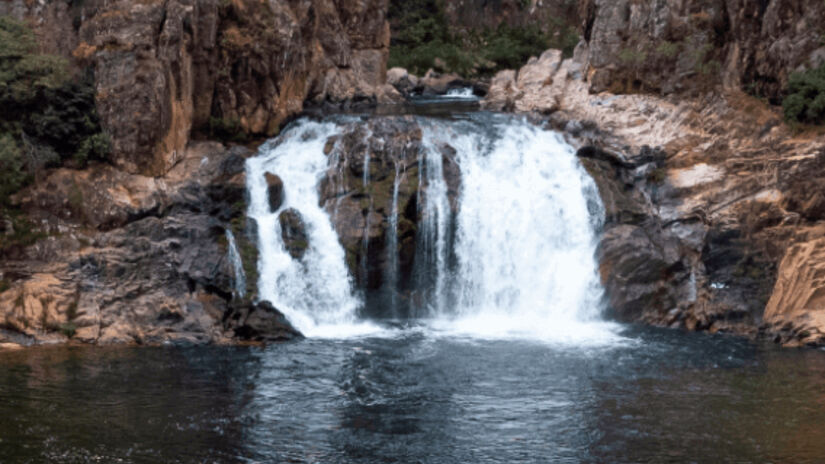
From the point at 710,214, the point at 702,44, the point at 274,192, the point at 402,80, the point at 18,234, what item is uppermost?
the point at 402,80

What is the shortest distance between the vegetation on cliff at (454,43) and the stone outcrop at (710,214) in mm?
18869

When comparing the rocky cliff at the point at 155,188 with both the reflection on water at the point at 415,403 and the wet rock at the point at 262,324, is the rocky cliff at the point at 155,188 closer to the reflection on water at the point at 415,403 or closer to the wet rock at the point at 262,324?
the wet rock at the point at 262,324

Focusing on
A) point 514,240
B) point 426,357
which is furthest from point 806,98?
point 426,357

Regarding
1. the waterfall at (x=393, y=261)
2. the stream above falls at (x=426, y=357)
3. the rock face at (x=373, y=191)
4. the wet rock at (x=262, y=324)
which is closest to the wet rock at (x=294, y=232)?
the stream above falls at (x=426, y=357)

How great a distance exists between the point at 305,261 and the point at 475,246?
4.46 m

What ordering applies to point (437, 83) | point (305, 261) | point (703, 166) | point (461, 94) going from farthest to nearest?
point (437, 83), point (461, 94), point (703, 166), point (305, 261)

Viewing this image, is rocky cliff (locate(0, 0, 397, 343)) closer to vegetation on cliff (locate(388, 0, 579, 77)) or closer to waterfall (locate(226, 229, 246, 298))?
waterfall (locate(226, 229, 246, 298))

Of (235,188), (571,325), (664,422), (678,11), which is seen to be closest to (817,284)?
(571,325)

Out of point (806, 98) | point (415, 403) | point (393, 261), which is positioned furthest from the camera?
point (806, 98)

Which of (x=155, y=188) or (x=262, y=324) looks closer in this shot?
(x=262, y=324)

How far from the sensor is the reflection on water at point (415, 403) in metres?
12.3

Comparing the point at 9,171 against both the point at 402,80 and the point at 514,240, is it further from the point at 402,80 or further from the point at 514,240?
the point at 402,80

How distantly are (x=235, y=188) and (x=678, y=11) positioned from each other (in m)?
14.4

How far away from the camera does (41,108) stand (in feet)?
69.0
